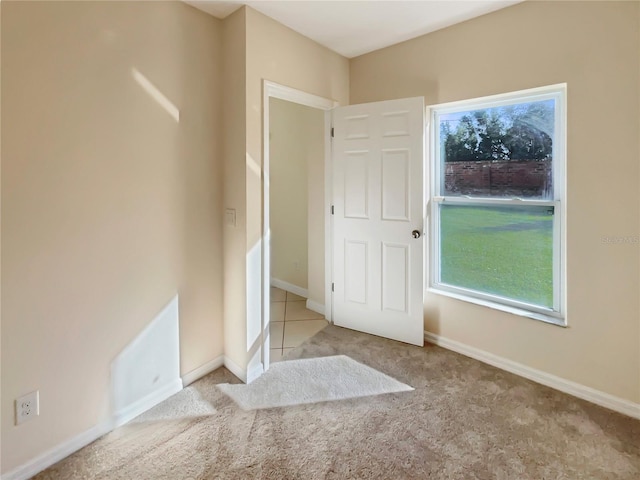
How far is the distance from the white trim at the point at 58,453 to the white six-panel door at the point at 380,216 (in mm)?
2009

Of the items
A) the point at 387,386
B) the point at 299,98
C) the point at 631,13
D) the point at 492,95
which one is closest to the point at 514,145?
the point at 492,95

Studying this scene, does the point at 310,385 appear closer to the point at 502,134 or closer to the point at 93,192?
the point at 93,192

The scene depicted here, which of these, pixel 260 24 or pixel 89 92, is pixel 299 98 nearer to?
pixel 260 24

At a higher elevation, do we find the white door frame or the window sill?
the white door frame

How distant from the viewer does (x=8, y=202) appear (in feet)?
4.86

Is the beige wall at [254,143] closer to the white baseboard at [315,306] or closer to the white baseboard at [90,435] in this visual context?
the white baseboard at [90,435]

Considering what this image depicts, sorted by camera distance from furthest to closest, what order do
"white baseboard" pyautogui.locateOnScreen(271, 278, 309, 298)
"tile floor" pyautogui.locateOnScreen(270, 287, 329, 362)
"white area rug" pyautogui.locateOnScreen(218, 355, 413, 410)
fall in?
"white baseboard" pyautogui.locateOnScreen(271, 278, 309, 298), "tile floor" pyautogui.locateOnScreen(270, 287, 329, 362), "white area rug" pyautogui.locateOnScreen(218, 355, 413, 410)

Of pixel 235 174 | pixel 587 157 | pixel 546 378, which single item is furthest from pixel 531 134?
pixel 235 174

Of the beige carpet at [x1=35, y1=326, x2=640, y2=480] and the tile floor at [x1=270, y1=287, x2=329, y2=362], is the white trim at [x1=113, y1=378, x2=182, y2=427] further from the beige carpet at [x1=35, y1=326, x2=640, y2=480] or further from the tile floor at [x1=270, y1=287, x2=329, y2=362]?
the tile floor at [x1=270, y1=287, x2=329, y2=362]

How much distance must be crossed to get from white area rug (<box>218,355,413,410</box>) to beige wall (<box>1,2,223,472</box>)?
19.6 inches

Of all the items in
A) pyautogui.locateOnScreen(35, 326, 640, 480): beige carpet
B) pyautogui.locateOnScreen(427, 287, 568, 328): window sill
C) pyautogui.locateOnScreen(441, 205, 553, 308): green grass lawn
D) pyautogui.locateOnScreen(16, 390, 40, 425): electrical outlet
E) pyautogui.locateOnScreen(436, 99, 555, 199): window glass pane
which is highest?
pyautogui.locateOnScreen(436, 99, 555, 199): window glass pane

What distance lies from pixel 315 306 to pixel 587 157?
261 cm

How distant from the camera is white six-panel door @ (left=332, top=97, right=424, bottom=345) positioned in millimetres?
2748

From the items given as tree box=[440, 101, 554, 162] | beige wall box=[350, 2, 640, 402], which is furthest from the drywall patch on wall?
tree box=[440, 101, 554, 162]
